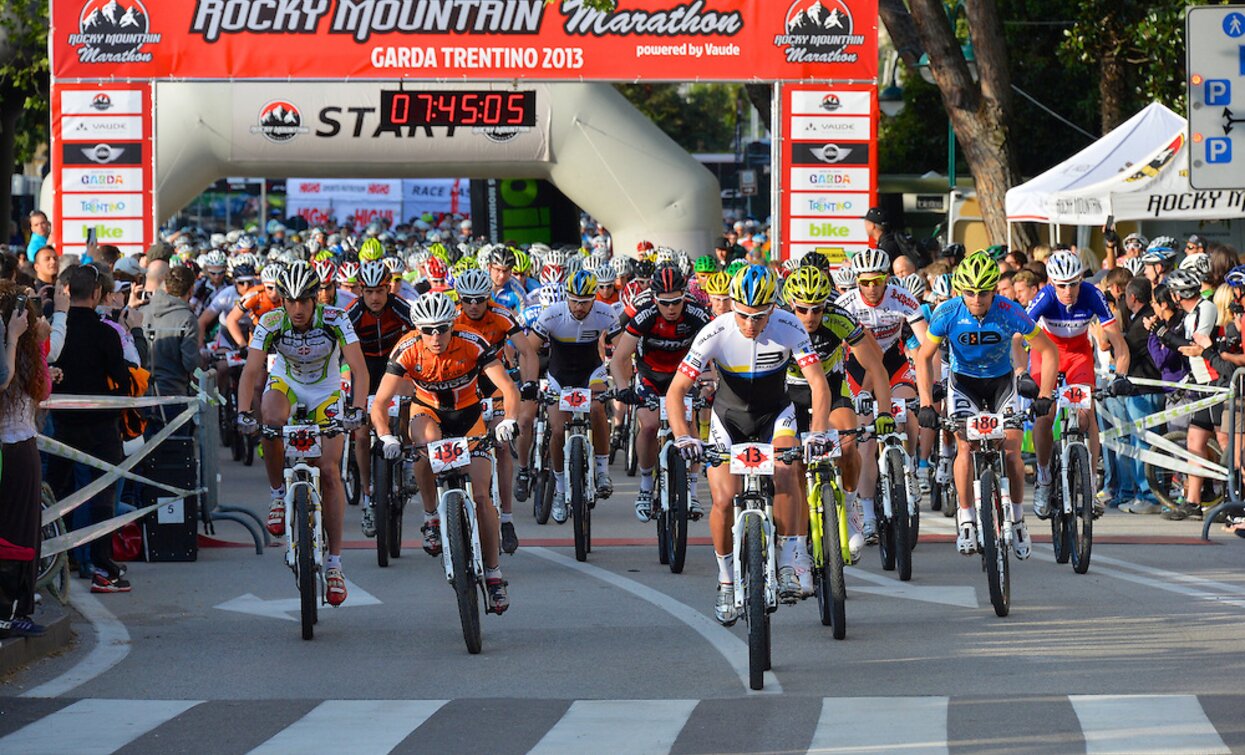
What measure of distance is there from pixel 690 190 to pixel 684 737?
17459 millimetres

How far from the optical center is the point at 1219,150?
32.8ft

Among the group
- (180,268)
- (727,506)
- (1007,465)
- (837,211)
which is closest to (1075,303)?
(1007,465)

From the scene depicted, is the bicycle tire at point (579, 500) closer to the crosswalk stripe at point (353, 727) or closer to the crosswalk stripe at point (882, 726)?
the crosswalk stripe at point (353, 727)

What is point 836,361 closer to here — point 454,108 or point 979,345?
point 979,345

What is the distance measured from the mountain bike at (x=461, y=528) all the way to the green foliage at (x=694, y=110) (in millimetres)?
61262

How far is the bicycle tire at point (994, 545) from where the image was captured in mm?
10742

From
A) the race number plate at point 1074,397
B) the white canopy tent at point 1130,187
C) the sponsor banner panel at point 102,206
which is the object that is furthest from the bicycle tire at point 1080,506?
the sponsor banner panel at point 102,206

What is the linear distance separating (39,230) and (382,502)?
11.9 metres

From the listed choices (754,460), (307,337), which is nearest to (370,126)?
(307,337)

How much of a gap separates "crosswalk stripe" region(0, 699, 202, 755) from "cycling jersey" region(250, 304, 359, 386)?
10.0 feet

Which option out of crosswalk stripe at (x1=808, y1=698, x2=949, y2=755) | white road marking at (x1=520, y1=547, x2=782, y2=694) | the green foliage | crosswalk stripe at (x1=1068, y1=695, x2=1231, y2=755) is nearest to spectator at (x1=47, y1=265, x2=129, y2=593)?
white road marking at (x1=520, y1=547, x2=782, y2=694)

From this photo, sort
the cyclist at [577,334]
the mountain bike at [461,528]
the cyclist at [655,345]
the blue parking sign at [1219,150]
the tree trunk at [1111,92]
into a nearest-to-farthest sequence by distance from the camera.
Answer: the mountain bike at [461,528]
the blue parking sign at [1219,150]
the cyclist at [655,345]
the cyclist at [577,334]
the tree trunk at [1111,92]

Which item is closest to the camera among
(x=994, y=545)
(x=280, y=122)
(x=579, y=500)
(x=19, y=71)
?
(x=994, y=545)

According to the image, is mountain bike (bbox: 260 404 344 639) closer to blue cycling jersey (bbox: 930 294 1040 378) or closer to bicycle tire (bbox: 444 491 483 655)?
bicycle tire (bbox: 444 491 483 655)
